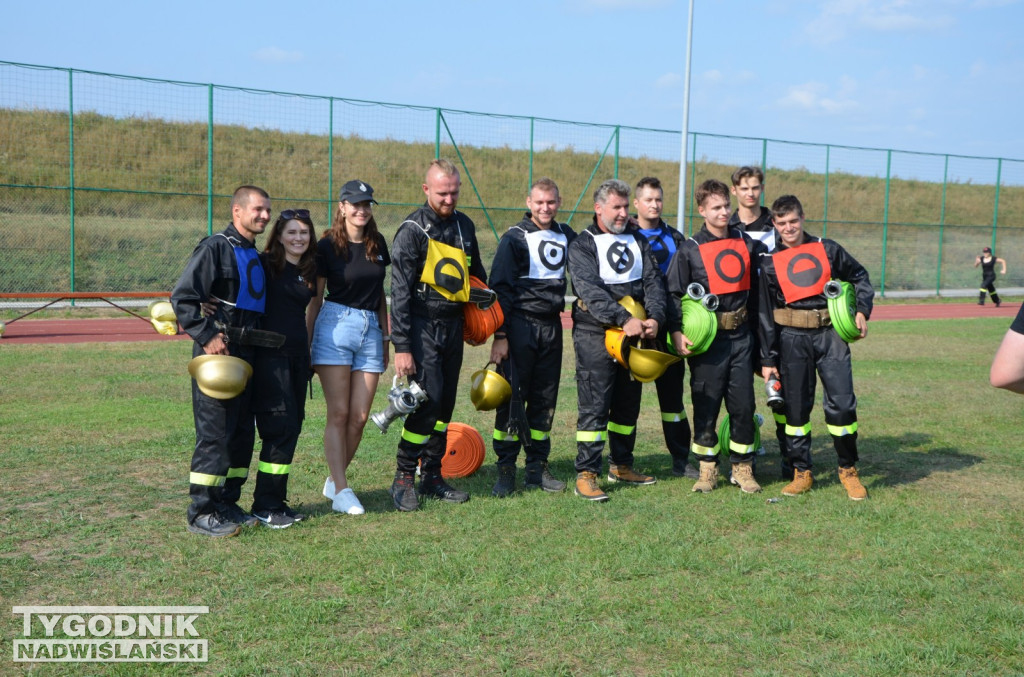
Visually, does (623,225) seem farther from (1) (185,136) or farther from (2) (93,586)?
(1) (185,136)

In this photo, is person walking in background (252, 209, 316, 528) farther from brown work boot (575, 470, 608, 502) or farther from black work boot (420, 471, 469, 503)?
brown work boot (575, 470, 608, 502)

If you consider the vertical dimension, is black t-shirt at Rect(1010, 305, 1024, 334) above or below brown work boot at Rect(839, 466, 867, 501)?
above

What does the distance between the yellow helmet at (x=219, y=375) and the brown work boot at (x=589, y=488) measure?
2.45m

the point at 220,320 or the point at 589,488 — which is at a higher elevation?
the point at 220,320

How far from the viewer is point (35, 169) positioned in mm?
19609

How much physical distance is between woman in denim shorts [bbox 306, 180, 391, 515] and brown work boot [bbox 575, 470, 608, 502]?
5.01 feet

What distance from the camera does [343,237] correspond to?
579 centimetres

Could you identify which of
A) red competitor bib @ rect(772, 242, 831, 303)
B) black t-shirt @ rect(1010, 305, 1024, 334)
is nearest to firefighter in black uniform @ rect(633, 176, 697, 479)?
red competitor bib @ rect(772, 242, 831, 303)

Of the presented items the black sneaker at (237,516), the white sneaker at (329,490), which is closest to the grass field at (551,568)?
the white sneaker at (329,490)

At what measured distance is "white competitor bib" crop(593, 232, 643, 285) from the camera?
6312mm

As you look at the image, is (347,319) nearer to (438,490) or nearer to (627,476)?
(438,490)

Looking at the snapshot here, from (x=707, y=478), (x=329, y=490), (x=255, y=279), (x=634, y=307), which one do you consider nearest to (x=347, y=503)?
(x=329, y=490)

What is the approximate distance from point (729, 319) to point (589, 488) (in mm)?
1529

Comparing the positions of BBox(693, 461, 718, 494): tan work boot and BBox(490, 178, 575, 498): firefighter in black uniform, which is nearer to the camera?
BBox(490, 178, 575, 498): firefighter in black uniform
